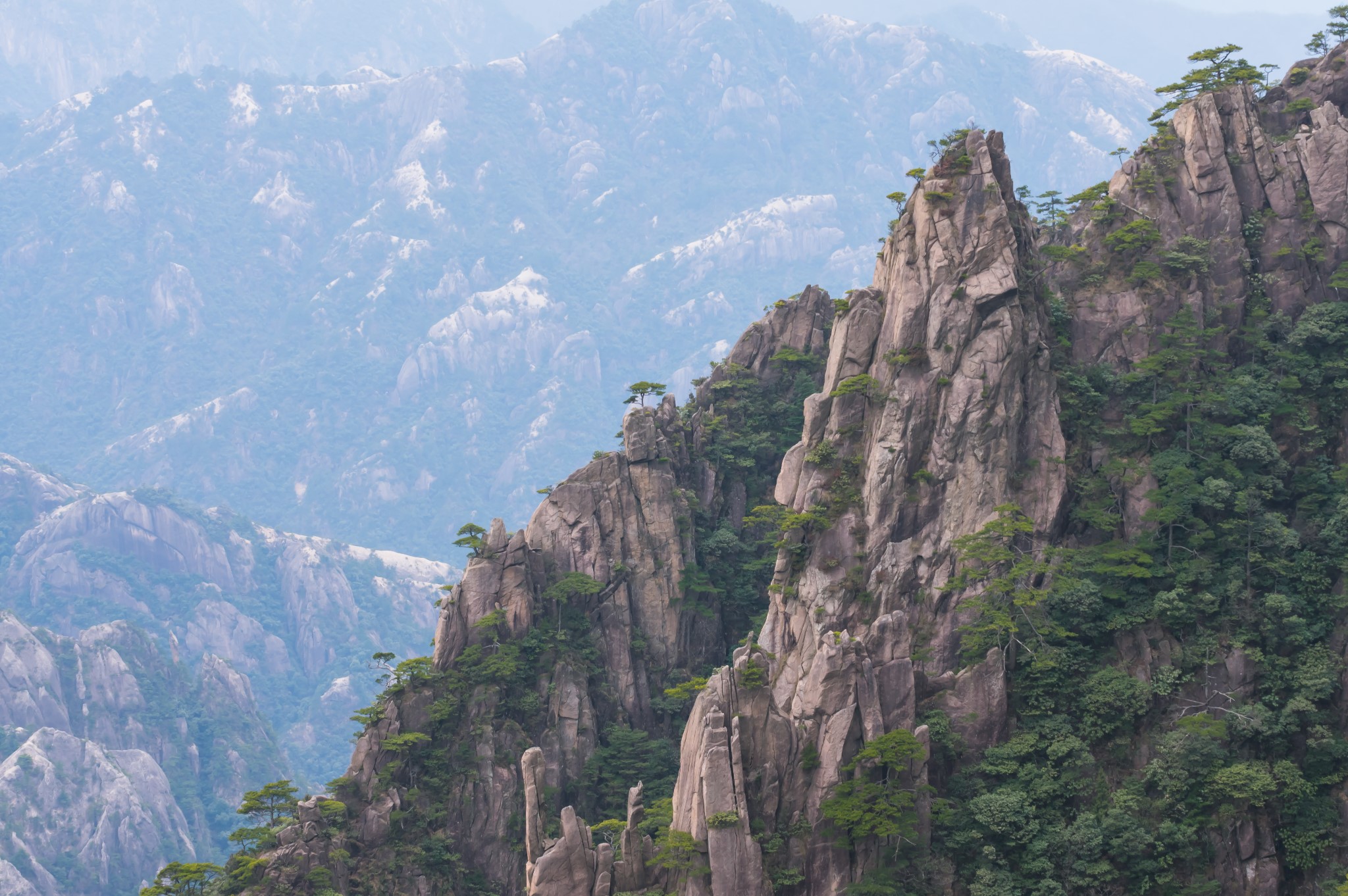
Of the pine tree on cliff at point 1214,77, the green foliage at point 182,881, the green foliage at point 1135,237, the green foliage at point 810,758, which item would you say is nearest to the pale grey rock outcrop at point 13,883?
the green foliage at point 182,881

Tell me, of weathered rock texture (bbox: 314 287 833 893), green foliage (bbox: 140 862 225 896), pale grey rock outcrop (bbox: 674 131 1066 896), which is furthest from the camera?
weathered rock texture (bbox: 314 287 833 893)

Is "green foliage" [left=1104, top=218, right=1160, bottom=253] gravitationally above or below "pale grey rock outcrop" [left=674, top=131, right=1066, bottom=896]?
above

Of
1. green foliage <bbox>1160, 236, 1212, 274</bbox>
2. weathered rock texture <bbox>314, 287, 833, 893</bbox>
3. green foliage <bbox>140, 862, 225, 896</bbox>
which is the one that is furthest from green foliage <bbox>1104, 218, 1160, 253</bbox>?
green foliage <bbox>140, 862, 225, 896</bbox>

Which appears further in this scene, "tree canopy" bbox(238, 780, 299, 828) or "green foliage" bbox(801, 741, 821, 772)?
"tree canopy" bbox(238, 780, 299, 828)

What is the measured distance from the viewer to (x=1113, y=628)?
68.1 meters

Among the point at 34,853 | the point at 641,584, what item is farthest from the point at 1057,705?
the point at 34,853

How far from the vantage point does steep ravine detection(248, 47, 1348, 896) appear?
63.4 metres

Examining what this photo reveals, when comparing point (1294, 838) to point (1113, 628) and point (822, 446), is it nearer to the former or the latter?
point (1113, 628)

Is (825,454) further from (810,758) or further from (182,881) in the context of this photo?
(182,881)

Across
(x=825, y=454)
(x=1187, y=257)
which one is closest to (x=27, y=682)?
(x=825, y=454)

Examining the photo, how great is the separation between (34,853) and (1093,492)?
11960cm

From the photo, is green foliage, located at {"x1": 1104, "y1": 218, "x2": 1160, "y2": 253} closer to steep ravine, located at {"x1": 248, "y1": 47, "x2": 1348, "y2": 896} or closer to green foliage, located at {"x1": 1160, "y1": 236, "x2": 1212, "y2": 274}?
steep ravine, located at {"x1": 248, "y1": 47, "x2": 1348, "y2": 896}

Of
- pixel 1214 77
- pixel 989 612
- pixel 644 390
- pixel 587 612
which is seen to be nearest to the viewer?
pixel 989 612

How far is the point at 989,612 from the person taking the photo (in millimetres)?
68375
